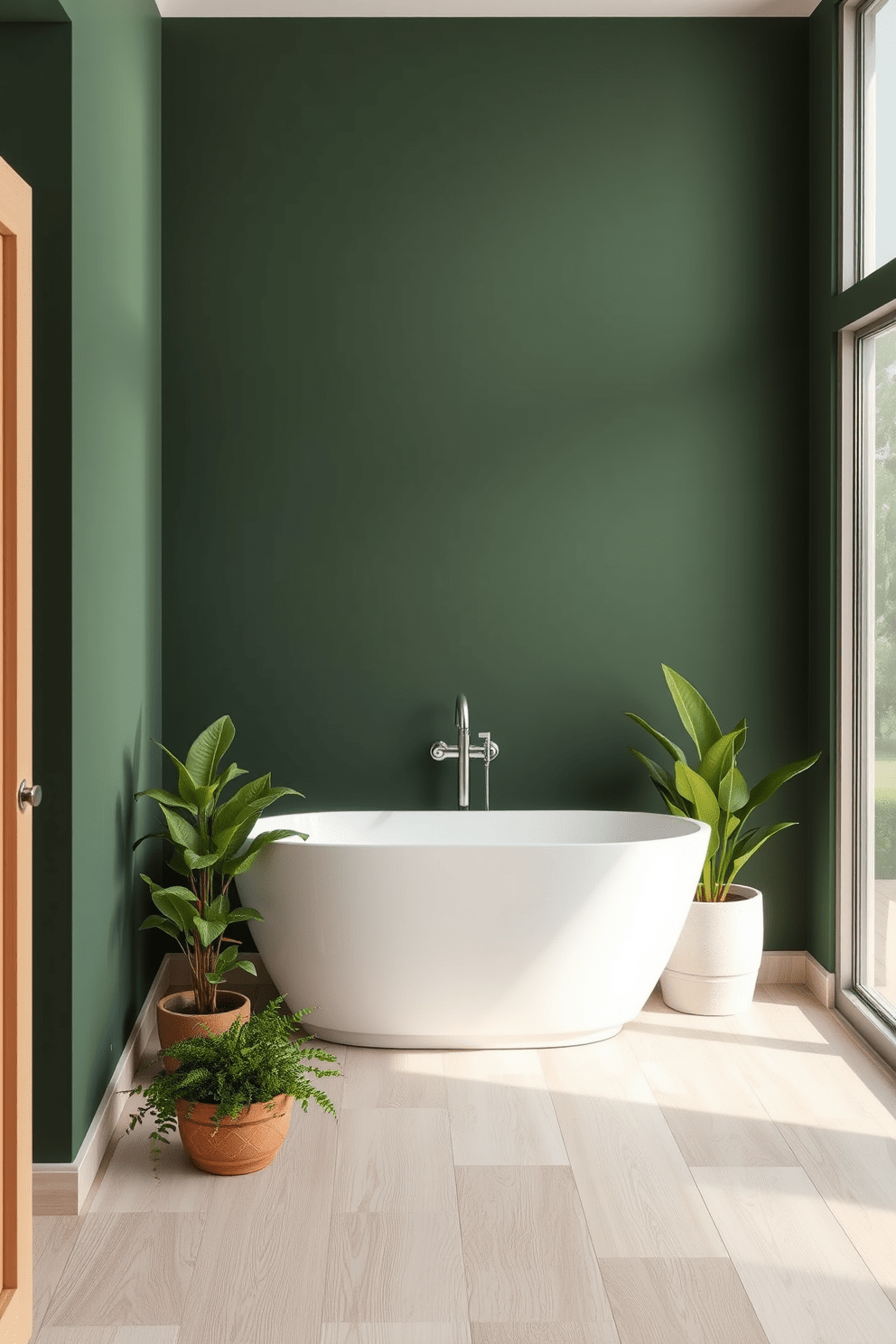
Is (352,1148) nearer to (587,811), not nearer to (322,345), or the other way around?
(587,811)

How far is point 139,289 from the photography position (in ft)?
10.9

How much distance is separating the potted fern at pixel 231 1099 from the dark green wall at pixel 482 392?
4.30 feet

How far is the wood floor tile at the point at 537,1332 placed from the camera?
194 centimetres

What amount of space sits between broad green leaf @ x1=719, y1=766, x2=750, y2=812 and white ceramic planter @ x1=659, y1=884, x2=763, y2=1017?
0.28m

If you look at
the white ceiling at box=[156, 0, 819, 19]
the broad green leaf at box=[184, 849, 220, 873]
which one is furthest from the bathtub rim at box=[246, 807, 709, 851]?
the white ceiling at box=[156, 0, 819, 19]

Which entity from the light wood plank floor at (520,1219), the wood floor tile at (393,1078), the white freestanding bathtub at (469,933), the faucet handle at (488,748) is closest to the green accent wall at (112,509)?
the light wood plank floor at (520,1219)

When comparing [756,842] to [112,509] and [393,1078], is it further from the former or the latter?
[112,509]

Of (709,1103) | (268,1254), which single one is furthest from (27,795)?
(709,1103)

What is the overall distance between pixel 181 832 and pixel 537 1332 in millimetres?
1570

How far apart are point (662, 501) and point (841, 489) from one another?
554 millimetres

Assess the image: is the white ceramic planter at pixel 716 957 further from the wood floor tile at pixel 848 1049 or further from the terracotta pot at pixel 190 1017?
the terracotta pot at pixel 190 1017

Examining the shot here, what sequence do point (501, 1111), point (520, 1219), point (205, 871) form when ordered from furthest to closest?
1. point (205, 871)
2. point (501, 1111)
3. point (520, 1219)

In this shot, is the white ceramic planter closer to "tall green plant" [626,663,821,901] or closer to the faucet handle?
"tall green plant" [626,663,821,901]

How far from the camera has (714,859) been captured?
12.0 ft
